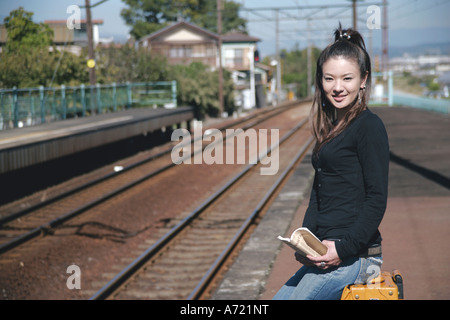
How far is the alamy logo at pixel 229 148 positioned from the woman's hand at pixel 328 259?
14.6m

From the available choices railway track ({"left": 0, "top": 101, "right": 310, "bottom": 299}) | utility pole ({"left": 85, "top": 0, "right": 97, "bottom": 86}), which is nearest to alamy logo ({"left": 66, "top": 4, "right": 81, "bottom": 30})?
utility pole ({"left": 85, "top": 0, "right": 97, "bottom": 86})

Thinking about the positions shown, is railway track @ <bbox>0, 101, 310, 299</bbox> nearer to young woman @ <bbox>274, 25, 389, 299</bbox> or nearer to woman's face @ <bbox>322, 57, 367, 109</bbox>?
young woman @ <bbox>274, 25, 389, 299</bbox>

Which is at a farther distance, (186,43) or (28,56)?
(186,43)

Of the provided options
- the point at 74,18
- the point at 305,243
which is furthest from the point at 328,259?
the point at 74,18

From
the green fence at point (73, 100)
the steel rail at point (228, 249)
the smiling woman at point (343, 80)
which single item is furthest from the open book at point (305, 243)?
the green fence at point (73, 100)

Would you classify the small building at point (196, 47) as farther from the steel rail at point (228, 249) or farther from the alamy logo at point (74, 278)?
the alamy logo at point (74, 278)

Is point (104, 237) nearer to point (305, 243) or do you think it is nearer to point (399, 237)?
point (399, 237)

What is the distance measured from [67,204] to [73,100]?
1047 cm

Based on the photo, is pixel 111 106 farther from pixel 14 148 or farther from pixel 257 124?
pixel 14 148

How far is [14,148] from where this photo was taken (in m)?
12.8

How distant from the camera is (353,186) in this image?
2385 millimetres

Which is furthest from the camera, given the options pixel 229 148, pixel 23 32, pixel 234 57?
pixel 234 57

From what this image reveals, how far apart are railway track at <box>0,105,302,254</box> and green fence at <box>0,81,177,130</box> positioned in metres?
3.62
